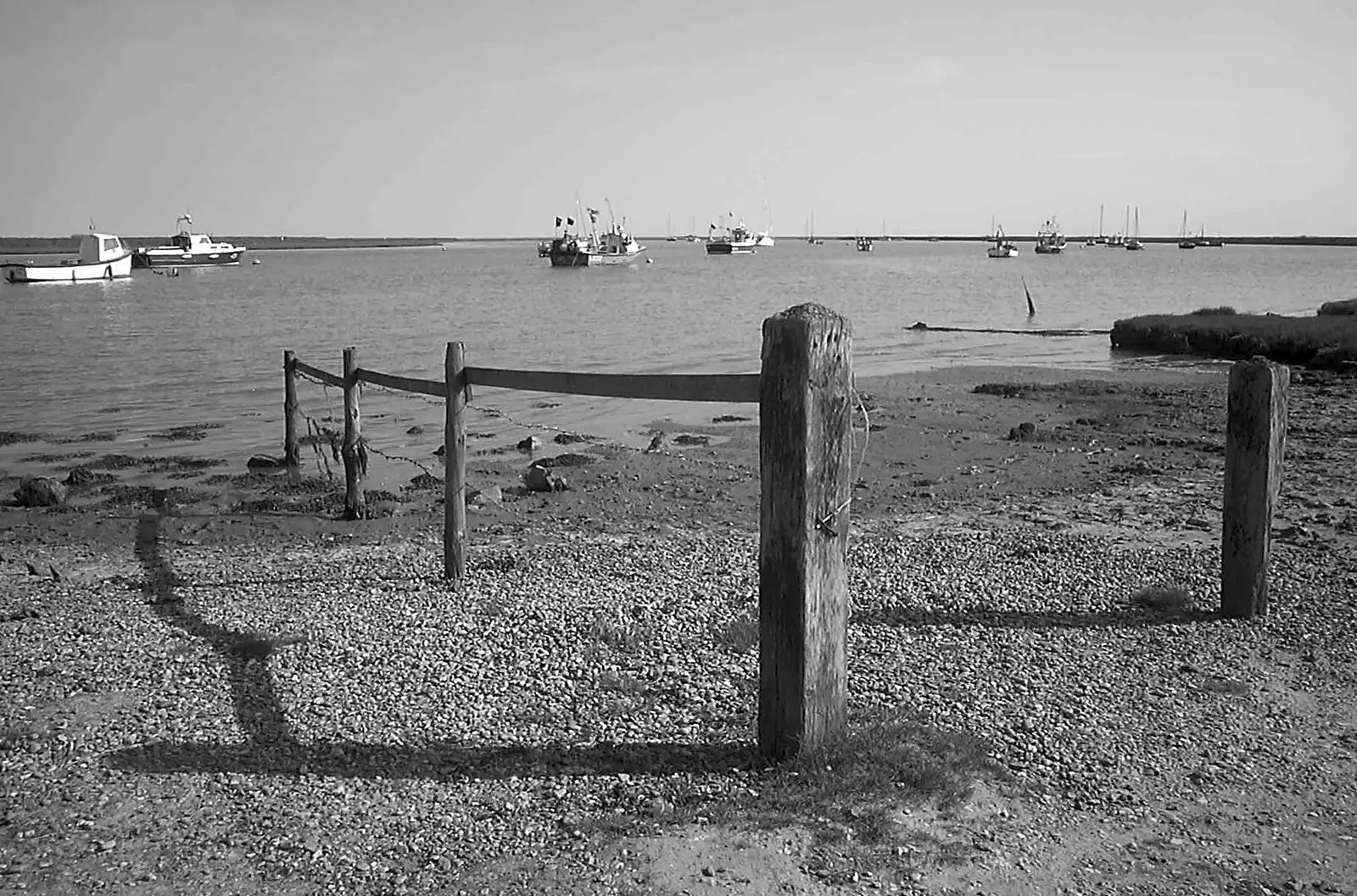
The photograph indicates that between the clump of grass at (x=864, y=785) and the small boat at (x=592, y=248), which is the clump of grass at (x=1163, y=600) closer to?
the clump of grass at (x=864, y=785)

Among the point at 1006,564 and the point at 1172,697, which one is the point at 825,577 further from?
the point at 1006,564

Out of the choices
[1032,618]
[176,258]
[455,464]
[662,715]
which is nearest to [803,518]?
[662,715]

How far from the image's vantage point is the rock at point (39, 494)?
13336mm

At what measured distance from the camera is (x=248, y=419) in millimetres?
20828

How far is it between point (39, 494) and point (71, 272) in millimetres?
88429

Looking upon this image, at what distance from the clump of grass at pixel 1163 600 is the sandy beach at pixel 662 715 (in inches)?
0.7

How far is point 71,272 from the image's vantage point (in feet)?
293

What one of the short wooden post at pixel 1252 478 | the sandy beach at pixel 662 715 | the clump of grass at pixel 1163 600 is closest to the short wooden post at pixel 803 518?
the sandy beach at pixel 662 715

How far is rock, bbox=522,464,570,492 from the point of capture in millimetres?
13398

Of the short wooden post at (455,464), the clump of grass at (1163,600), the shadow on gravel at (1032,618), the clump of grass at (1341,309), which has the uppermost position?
the clump of grass at (1341,309)

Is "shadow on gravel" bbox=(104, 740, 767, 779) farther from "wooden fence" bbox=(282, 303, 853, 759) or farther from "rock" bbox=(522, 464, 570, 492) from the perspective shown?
"rock" bbox=(522, 464, 570, 492)

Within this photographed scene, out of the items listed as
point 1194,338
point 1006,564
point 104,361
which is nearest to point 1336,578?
point 1006,564

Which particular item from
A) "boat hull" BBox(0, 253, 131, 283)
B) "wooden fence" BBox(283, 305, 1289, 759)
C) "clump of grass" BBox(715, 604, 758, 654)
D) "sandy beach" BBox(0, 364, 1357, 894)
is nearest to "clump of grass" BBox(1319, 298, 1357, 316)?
"sandy beach" BBox(0, 364, 1357, 894)

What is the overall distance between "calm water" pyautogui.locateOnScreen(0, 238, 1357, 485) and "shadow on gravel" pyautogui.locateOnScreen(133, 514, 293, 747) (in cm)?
589
